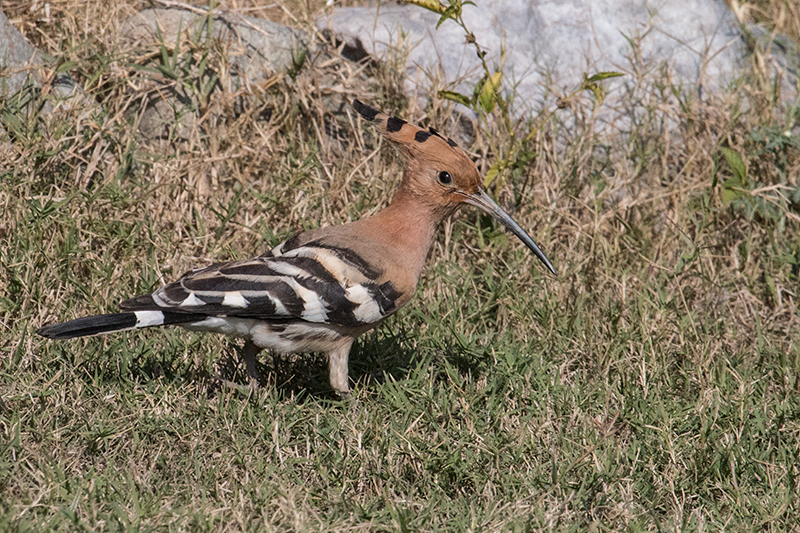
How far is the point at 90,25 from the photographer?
16.7ft

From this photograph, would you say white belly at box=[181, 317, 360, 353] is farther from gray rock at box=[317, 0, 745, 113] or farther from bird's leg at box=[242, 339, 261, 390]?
gray rock at box=[317, 0, 745, 113]

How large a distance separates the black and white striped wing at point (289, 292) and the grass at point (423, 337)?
37 centimetres

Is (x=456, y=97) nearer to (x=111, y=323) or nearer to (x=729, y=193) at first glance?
(x=729, y=193)

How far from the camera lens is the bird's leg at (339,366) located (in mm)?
3699

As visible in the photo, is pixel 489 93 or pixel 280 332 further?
pixel 489 93

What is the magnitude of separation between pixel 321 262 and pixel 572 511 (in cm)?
131

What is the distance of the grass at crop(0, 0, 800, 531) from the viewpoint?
10.2 ft

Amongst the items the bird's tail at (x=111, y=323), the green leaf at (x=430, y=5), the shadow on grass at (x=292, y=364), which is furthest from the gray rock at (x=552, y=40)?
the bird's tail at (x=111, y=323)

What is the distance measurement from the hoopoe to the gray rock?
1.55 meters

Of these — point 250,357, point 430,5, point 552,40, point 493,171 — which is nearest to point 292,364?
point 250,357

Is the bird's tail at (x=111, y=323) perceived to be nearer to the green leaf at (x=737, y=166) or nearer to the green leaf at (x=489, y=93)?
the green leaf at (x=489, y=93)

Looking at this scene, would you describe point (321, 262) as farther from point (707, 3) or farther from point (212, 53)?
point (707, 3)

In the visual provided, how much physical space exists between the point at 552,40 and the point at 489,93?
1249 millimetres

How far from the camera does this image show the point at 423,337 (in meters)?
4.24
